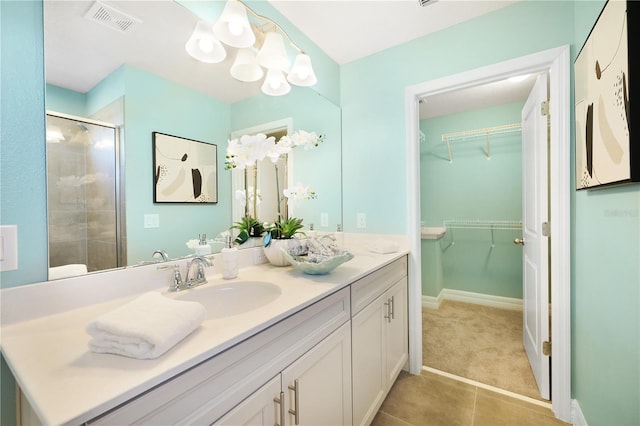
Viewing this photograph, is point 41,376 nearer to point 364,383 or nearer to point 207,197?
point 207,197

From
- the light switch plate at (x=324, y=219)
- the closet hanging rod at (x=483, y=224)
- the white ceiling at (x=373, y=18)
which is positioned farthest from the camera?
the closet hanging rod at (x=483, y=224)

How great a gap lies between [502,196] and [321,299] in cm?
301

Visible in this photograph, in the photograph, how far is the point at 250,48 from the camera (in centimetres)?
147

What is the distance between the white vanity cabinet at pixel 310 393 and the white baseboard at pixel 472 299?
2.24 metres

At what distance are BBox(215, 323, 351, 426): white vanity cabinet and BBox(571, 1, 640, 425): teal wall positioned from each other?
1024 millimetres

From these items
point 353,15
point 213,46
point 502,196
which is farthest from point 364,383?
point 502,196

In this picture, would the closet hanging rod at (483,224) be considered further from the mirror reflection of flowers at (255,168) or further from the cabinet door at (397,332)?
the mirror reflection of flowers at (255,168)

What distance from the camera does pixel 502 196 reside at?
306 cm

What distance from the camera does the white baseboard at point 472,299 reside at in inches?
118

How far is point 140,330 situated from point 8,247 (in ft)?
1.79

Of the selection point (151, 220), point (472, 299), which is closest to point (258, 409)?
point (151, 220)

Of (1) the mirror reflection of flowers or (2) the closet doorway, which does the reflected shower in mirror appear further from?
(2) the closet doorway

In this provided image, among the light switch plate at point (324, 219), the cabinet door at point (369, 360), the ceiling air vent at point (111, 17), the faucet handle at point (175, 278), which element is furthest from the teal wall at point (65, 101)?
the light switch plate at point (324, 219)

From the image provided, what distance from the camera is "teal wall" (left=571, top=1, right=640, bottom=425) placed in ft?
3.04
